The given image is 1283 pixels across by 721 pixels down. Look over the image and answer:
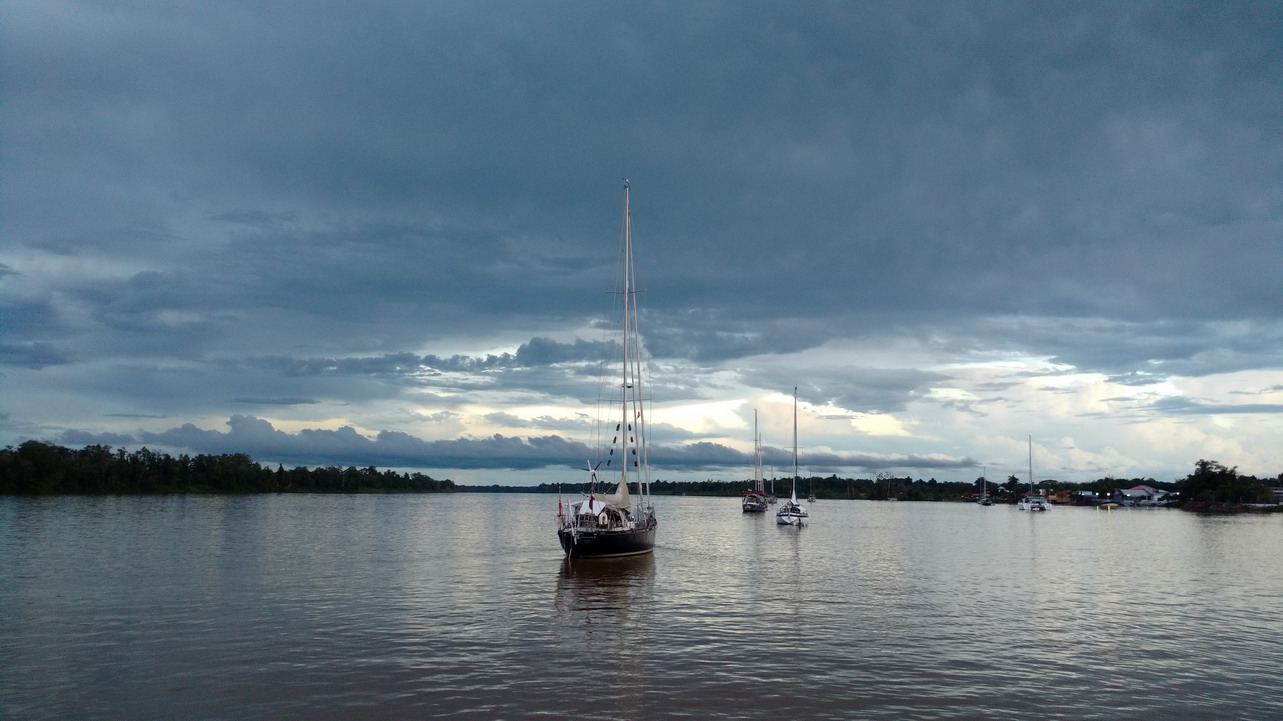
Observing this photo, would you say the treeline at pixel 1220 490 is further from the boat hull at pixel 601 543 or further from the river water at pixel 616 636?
the boat hull at pixel 601 543

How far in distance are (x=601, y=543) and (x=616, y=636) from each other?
20858mm

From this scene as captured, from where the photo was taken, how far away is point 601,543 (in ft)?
162

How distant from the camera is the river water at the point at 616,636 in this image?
794 inches

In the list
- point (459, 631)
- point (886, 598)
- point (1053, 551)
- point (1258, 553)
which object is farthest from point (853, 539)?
point (459, 631)

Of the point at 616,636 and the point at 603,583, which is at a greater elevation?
the point at 616,636

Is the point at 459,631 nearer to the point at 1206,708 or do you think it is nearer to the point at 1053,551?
the point at 1206,708

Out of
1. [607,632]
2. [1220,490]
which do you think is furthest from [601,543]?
[1220,490]

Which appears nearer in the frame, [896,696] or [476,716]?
[476,716]

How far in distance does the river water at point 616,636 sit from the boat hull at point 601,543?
889mm

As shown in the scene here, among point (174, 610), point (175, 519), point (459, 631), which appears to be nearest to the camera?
point (459, 631)

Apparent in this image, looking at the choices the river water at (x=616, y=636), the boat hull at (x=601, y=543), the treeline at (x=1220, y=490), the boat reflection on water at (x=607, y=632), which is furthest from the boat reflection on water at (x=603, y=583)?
the treeline at (x=1220, y=490)

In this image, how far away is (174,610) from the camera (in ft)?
104

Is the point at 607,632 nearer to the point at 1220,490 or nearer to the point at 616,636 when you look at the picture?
the point at 616,636

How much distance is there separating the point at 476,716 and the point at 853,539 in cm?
6968
